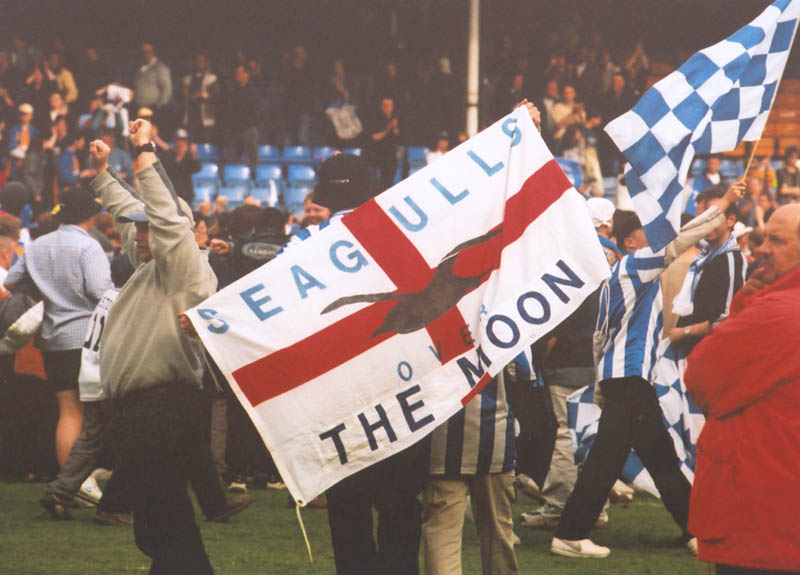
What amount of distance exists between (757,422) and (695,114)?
2.49 metres

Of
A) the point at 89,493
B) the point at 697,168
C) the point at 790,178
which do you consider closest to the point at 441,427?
the point at 89,493

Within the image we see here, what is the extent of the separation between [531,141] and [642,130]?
103 centimetres

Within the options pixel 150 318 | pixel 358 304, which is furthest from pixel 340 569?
pixel 150 318

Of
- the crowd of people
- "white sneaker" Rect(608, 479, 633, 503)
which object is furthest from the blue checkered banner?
"white sneaker" Rect(608, 479, 633, 503)

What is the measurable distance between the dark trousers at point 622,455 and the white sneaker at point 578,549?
0.04 meters

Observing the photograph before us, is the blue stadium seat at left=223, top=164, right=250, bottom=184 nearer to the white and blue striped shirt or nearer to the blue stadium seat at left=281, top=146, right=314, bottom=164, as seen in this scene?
the blue stadium seat at left=281, top=146, right=314, bottom=164

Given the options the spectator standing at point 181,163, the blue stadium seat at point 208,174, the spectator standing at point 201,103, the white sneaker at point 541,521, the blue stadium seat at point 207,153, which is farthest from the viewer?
the blue stadium seat at point 207,153

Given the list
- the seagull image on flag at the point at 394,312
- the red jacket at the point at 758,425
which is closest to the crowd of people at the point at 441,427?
the red jacket at the point at 758,425

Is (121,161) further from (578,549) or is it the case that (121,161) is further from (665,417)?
(578,549)

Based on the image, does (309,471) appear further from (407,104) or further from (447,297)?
(407,104)

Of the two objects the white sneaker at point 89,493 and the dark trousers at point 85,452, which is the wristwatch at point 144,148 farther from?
the white sneaker at point 89,493

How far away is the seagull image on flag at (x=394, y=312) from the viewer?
468 cm

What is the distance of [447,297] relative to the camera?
4754 mm

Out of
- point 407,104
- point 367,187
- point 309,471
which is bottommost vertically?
point 309,471
